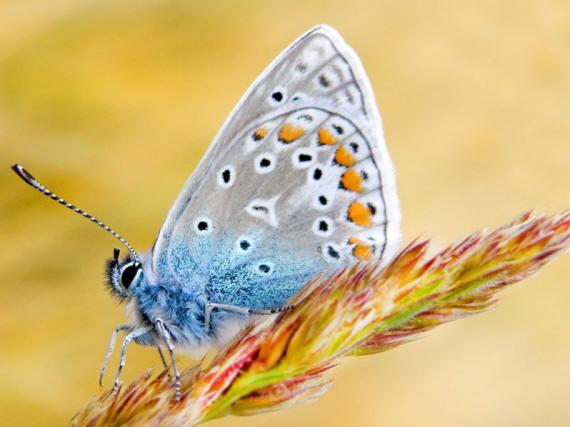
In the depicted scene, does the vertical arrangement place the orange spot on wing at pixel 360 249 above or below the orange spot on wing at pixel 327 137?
below

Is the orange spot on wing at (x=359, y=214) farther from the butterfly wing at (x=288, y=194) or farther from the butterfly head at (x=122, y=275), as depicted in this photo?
the butterfly head at (x=122, y=275)

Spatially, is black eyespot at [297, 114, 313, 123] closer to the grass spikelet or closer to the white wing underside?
the white wing underside

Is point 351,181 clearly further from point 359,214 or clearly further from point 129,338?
point 129,338

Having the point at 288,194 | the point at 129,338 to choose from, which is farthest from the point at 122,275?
the point at 288,194

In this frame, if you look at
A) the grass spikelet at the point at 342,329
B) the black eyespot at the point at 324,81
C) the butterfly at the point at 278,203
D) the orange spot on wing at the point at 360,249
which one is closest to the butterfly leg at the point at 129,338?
the butterfly at the point at 278,203

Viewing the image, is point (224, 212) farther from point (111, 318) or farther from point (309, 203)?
point (111, 318)

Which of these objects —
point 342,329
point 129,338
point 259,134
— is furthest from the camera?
point 259,134

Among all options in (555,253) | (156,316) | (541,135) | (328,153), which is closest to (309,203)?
(328,153)
